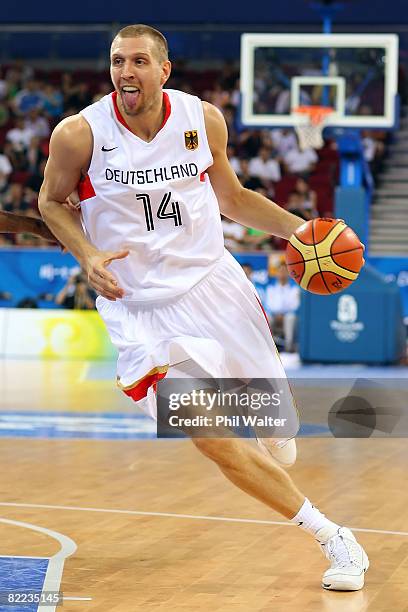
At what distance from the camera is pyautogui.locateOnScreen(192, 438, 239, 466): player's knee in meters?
4.76

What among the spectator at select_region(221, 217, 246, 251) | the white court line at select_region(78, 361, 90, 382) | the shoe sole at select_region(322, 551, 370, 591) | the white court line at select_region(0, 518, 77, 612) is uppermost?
the spectator at select_region(221, 217, 246, 251)

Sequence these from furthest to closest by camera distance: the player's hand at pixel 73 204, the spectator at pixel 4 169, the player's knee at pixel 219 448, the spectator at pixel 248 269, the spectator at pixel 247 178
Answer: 1. the spectator at pixel 4 169
2. the spectator at pixel 247 178
3. the spectator at pixel 248 269
4. the player's hand at pixel 73 204
5. the player's knee at pixel 219 448

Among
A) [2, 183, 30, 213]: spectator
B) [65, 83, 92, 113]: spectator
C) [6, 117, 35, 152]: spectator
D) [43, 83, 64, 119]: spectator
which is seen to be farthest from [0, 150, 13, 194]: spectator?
[65, 83, 92, 113]: spectator

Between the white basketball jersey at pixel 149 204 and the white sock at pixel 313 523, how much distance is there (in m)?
1.11

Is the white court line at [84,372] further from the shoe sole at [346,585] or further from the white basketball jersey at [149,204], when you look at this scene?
the shoe sole at [346,585]

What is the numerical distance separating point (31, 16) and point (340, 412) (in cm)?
1424

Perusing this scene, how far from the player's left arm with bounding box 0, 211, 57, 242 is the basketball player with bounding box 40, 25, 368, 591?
1.43 feet

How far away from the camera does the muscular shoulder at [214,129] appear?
520 cm

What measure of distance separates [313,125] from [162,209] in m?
10.6

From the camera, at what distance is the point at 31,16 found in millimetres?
23047

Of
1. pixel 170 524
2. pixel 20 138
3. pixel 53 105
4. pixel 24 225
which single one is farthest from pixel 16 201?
pixel 24 225

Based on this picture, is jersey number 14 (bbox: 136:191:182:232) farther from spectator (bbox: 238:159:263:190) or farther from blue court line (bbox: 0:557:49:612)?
spectator (bbox: 238:159:263:190)

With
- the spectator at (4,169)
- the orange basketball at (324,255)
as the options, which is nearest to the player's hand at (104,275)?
the orange basketball at (324,255)

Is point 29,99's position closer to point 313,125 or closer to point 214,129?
point 313,125
